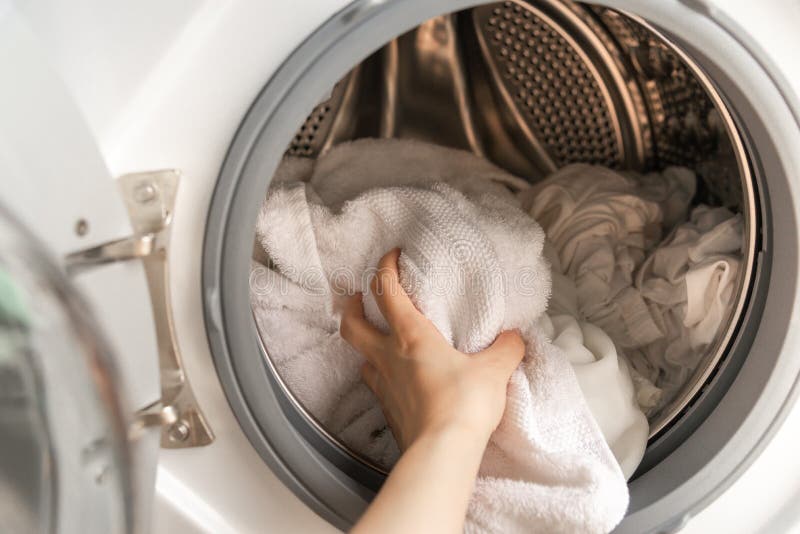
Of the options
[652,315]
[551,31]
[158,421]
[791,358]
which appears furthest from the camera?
[551,31]

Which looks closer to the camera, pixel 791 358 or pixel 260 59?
pixel 260 59

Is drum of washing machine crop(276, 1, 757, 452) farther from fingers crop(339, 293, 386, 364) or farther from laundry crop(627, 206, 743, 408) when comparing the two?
fingers crop(339, 293, 386, 364)

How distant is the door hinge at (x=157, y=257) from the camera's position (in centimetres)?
52

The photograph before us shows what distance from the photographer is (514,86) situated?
3.46 ft

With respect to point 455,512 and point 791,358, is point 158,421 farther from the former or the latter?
point 791,358

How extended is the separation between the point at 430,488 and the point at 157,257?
0.27 m

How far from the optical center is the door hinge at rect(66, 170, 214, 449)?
0.52 m

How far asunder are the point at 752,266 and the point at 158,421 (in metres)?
0.58

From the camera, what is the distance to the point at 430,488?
0.61 m

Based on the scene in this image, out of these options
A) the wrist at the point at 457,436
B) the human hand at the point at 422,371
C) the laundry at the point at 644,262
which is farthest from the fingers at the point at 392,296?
the laundry at the point at 644,262

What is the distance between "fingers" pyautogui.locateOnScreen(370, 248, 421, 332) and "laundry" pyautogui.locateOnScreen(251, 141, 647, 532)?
0.04 ft

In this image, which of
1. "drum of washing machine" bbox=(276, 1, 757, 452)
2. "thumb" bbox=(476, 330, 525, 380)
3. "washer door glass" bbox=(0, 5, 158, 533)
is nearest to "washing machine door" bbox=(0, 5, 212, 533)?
"washer door glass" bbox=(0, 5, 158, 533)

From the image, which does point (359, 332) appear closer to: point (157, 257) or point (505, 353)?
point (505, 353)

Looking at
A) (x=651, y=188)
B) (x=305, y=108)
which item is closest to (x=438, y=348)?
(x=305, y=108)
